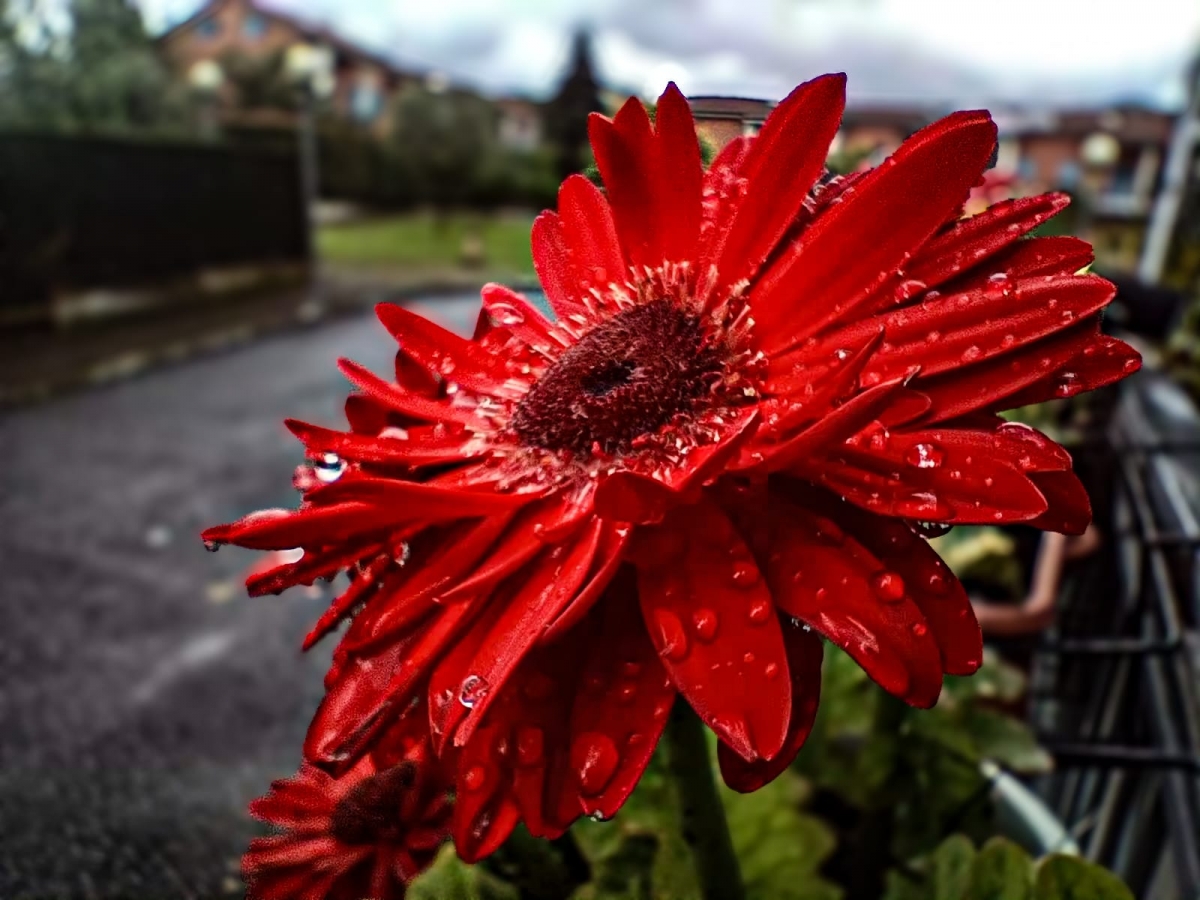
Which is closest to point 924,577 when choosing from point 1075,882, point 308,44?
point 1075,882

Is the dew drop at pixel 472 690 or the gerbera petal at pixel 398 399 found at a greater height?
the gerbera petal at pixel 398 399

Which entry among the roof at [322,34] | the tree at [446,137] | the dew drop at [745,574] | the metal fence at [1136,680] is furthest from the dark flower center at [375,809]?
the roof at [322,34]

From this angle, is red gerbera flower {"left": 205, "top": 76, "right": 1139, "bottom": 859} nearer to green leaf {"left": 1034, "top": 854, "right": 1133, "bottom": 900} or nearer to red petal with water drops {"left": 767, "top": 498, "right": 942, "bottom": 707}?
red petal with water drops {"left": 767, "top": 498, "right": 942, "bottom": 707}

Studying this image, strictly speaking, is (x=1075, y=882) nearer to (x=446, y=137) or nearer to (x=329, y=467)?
(x=329, y=467)

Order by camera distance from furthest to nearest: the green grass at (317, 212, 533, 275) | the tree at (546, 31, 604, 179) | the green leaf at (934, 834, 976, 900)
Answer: the green grass at (317, 212, 533, 275) < the tree at (546, 31, 604, 179) < the green leaf at (934, 834, 976, 900)

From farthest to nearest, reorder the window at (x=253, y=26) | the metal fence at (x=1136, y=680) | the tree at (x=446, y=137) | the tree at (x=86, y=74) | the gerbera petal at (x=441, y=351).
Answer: the window at (x=253, y=26), the tree at (x=446, y=137), the tree at (x=86, y=74), the metal fence at (x=1136, y=680), the gerbera petal at (x=441, y=351)

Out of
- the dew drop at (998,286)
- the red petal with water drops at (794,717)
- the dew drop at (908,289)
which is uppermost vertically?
the dew drop at (998,286)

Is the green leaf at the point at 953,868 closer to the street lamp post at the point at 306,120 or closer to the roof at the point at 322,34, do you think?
the street lamp post at the point at 306,120

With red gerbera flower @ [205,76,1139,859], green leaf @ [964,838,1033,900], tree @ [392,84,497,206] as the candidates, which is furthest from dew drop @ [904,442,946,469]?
tree @ [392,84,497,206]
